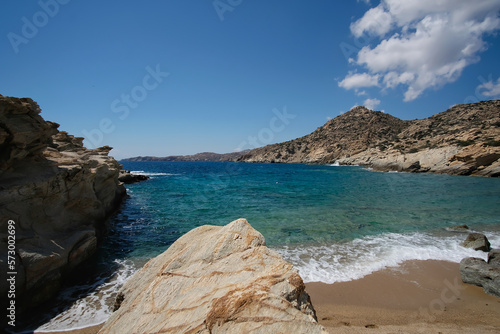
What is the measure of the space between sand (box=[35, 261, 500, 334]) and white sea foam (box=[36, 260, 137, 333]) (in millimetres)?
351

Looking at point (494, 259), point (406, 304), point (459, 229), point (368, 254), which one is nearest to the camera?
point (406, 304)

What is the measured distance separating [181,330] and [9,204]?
8.16 metres

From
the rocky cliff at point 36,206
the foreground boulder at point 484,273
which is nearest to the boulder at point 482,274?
the foreground boulder at point 484,273

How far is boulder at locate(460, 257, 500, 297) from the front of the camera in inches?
268

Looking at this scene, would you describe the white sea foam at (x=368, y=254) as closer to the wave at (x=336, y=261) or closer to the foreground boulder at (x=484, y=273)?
the wave at (x=336, y=261)

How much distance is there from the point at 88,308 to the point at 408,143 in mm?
88714

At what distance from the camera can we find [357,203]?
2042 centimetres

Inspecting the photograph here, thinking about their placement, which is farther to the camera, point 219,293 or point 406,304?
point 406,304

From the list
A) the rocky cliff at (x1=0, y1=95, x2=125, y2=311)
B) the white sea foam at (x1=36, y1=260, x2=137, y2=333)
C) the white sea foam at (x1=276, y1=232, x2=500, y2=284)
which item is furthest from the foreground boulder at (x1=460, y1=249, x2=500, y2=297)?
the rocky cliff at (x1=0, y1=95, x2=125, y2=311)

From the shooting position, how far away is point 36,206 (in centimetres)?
817

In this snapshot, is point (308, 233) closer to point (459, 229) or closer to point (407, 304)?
point (407, 304)

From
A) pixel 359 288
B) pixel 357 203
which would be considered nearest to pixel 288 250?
pixel 359 288

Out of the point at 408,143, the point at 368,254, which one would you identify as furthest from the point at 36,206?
the point at 408,143

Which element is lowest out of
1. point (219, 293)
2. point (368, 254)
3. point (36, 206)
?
point (368, 254)
